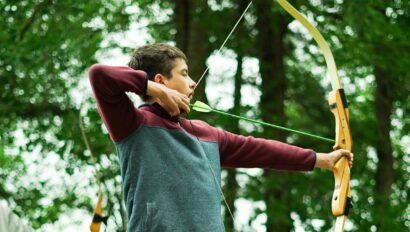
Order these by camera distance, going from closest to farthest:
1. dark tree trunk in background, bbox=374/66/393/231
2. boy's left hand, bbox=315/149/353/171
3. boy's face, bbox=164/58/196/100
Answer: boy's face, bbox=164/58/196/100
boy's left hand, bbox=315/149/353/171
dark tree trunk in background, bbox=374/66/393/231

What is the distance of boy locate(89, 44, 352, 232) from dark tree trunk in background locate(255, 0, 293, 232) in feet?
14.2

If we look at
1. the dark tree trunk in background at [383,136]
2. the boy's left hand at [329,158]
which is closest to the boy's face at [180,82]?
the boy's left hand at [329,158]

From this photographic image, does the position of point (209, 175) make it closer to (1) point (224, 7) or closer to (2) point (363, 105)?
(1) point (224, 7)

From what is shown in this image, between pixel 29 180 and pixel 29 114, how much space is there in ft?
4.54

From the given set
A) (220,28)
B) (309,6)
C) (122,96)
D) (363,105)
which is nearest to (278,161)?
(122,96)

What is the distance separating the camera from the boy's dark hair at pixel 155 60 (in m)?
2.64

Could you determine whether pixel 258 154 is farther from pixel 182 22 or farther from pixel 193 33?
pixel 193 33

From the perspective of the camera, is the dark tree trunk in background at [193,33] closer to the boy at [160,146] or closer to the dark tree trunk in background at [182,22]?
the dark tree trunk in background at [182,22]

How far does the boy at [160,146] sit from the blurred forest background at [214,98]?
313 cm

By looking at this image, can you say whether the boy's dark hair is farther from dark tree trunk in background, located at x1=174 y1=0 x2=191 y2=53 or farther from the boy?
dark tree trunk in background, located at x1=174 y1=0 x2=191 y2=53

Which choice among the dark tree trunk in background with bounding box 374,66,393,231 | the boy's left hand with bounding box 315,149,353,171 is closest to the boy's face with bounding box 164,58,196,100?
the boy's left hand with bounding box 315,149,353,171

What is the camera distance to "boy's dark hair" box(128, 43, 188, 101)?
264 centimetres

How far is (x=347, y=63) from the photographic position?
7414 mm

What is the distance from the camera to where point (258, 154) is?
2793 mm
